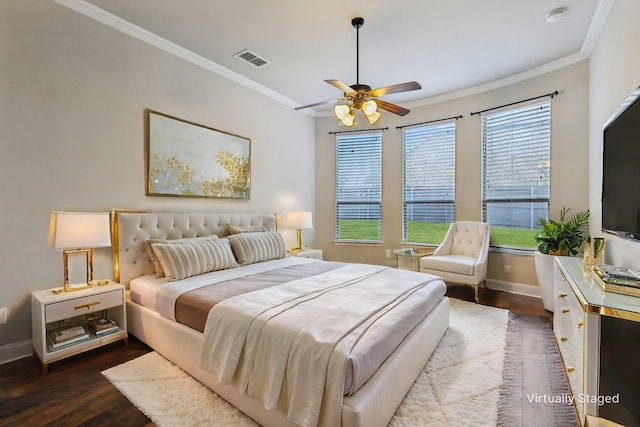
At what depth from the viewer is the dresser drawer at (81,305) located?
7.27ft

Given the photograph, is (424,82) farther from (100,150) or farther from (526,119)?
(100,150)

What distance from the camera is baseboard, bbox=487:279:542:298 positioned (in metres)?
4.00

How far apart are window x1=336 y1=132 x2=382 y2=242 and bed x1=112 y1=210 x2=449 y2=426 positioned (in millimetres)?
2270

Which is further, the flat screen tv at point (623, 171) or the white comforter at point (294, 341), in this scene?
the flat screen tv at point (623, 171)

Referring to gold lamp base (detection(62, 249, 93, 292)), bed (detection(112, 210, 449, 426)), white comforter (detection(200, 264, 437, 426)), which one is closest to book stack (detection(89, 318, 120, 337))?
bed (detection(112, 210, 449, 426))

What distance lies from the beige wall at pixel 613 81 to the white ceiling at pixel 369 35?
312 millimetres

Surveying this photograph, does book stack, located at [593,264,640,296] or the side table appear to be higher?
book stack, located at [593,264,640,296]

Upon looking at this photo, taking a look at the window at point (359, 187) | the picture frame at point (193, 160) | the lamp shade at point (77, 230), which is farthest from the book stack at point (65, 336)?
the window at point (359, 187)

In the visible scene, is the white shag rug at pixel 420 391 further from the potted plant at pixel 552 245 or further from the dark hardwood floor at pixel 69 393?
the potted plant at pixel 552 245

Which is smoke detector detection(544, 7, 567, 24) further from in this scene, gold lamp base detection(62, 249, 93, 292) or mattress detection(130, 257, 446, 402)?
gold lamp base detection(62, 249, 93, 292)

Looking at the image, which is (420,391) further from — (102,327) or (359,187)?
(359,187)

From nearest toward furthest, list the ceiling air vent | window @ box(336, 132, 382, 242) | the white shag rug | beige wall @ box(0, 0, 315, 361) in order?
the white shag rug
beige wall @ box(0, 0, 315, 361)
the ceiling air vent
window @ box(336, 132, 382, 242)

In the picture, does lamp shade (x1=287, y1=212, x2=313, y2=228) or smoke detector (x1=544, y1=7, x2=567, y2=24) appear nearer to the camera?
smoke detector (x1=544, y1=7, x2=567, y2=24)

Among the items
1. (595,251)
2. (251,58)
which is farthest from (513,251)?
(251,58)
